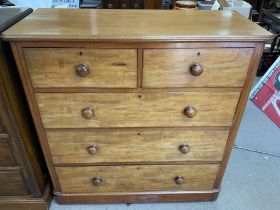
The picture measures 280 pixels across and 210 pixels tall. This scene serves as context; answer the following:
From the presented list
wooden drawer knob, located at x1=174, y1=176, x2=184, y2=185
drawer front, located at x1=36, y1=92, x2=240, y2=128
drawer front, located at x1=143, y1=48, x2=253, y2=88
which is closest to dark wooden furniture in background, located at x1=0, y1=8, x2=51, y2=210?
drawer front, located at x1=36, y1=92, x2=240, y2=128

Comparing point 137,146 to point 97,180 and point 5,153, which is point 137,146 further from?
point 5,153

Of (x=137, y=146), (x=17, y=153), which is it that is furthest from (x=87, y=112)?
(x=17, y=153)

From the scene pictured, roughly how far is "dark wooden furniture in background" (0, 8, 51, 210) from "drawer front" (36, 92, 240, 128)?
110 mm

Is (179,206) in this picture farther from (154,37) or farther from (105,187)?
(154,37)

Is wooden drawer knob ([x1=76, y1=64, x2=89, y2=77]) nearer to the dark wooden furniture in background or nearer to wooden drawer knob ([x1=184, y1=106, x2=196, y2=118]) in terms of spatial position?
the dark wooden furniture in background

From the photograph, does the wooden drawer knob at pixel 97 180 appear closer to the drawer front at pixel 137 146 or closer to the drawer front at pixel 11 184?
the drawer front at pixel 137 146

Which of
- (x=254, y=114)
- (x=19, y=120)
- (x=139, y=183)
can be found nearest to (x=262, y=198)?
(x=139, y=183)

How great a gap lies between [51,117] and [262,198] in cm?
128

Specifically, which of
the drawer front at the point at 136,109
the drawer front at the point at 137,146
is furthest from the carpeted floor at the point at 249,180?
the drawer front at the point at 136,109

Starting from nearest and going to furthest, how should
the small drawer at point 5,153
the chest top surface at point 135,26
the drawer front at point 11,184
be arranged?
the chest top surface at point 135,26, the small drawer at point 5,153, the drawer front at point 11,184

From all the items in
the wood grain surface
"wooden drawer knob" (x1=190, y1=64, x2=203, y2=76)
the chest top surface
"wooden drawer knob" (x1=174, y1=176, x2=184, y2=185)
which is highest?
the chest top surface

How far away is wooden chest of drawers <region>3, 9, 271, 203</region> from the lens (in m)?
0.88

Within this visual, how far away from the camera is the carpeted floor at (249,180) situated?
1.37 metres

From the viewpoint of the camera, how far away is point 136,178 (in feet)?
4.17
